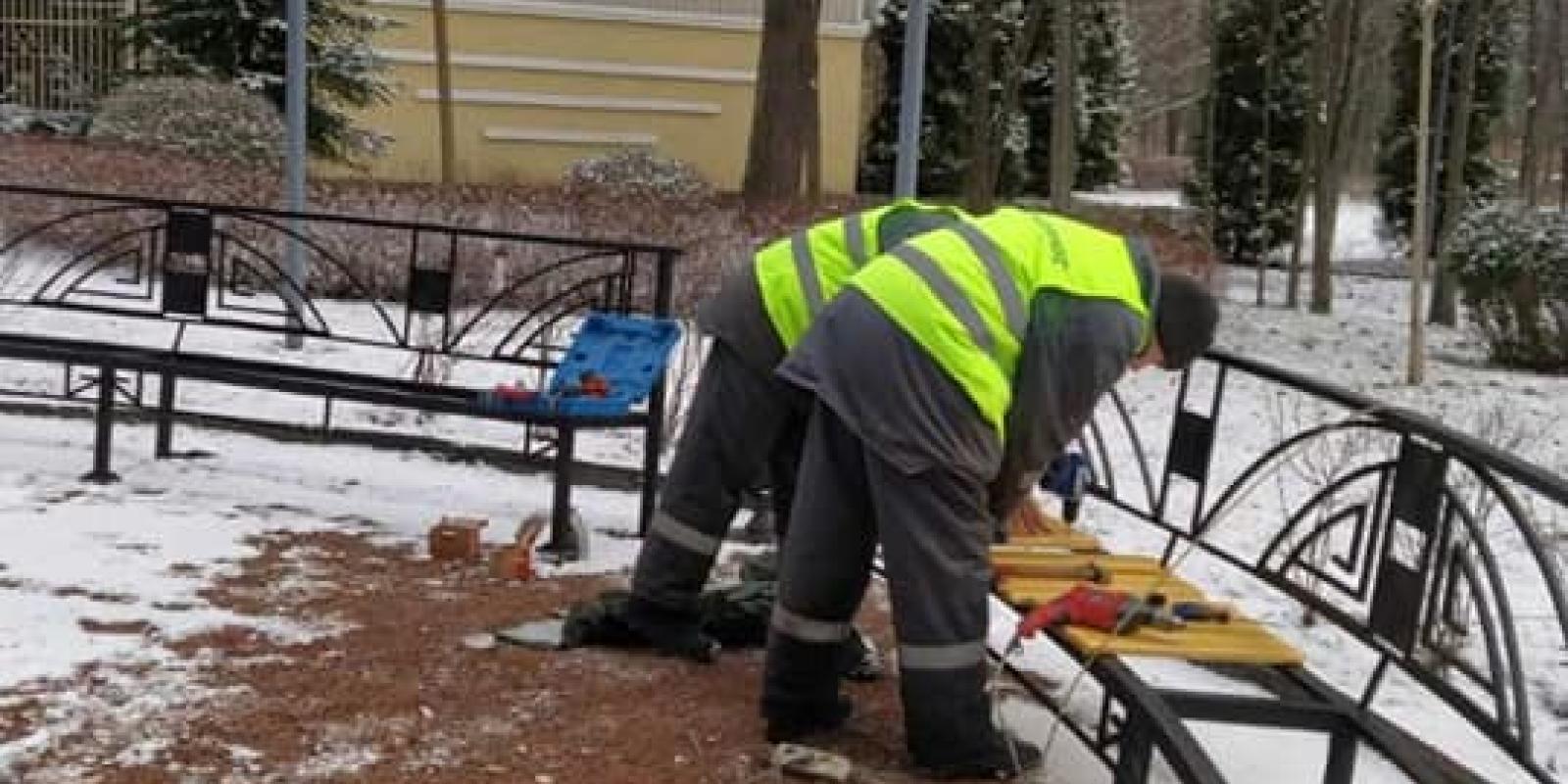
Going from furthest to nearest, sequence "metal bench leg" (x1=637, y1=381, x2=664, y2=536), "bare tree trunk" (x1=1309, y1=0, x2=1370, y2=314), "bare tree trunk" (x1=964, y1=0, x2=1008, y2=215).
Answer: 1. "bare tree trunk" (x1=964, y1=0, x2=1008, y2=215)
2. "bare tree trunk" (x1=1309, y1=0, x2=1370, y2=314)
3. "metal bench leg" (x1=637, y1=381, x2=664, y2=536)

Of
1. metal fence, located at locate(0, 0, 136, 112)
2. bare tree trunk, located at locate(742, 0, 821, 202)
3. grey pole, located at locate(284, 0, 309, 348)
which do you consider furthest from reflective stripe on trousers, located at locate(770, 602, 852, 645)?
metal fence, located at locate(0, 0, 136, 112)

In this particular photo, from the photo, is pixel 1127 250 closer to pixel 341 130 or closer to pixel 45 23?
pixel 341 130

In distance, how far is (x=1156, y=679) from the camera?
20.0ft

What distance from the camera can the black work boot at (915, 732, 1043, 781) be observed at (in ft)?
14.4

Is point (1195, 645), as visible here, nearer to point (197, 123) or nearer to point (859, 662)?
point (859, 662)

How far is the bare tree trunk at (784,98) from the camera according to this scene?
18.3 meters

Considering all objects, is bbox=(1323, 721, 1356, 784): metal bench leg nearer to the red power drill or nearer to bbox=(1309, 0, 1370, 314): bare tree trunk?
the red power drill

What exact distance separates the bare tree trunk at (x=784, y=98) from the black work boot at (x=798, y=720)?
13.6m

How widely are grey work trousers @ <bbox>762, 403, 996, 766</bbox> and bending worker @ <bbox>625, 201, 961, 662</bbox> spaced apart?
1.60 feet

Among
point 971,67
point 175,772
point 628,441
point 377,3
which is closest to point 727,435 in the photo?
point 175,772

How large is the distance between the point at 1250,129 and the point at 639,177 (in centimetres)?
1148

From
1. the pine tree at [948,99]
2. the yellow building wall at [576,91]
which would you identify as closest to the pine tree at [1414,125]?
the pine tree at [948,99]

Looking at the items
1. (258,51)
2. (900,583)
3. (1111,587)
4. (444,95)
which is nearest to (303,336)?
(1111,587)

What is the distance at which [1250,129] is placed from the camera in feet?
82.4
